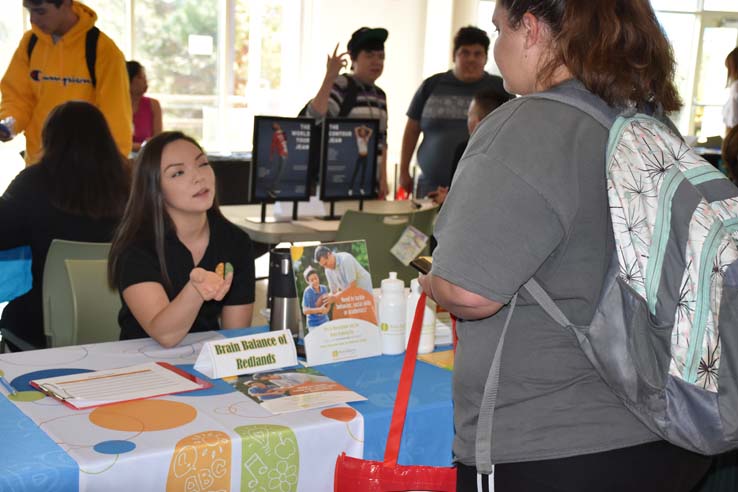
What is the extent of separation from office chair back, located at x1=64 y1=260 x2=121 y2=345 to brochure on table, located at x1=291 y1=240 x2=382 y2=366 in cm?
87

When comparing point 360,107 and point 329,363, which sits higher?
point 360,107

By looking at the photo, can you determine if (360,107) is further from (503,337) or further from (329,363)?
(503,337)

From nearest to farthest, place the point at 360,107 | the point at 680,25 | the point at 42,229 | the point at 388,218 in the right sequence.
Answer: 1. the point at 42,229
2. the point at 388,218
3. the point at 360,107
4. the point at 680,25

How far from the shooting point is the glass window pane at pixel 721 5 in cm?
1125

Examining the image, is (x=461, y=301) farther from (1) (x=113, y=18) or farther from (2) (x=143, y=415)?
(1) (x=113, y=18)

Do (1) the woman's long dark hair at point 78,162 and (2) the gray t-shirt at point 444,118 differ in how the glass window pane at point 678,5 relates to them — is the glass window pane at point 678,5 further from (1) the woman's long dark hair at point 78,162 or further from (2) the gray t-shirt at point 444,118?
(1) the woman's long dark hair at point 78,162

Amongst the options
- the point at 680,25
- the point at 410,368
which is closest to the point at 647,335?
the point at 410,368

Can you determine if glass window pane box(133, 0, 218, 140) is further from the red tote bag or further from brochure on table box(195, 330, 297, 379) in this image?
the red tote bag

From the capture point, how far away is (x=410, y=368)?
1552mm

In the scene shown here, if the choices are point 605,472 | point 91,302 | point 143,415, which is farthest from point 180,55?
point 605,472

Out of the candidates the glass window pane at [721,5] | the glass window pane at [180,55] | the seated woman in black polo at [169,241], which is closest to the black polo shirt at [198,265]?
the seated woman in black polo at [169,241]

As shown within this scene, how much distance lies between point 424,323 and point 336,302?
247mm

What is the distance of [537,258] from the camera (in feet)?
3.65

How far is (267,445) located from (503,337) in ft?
1.60
